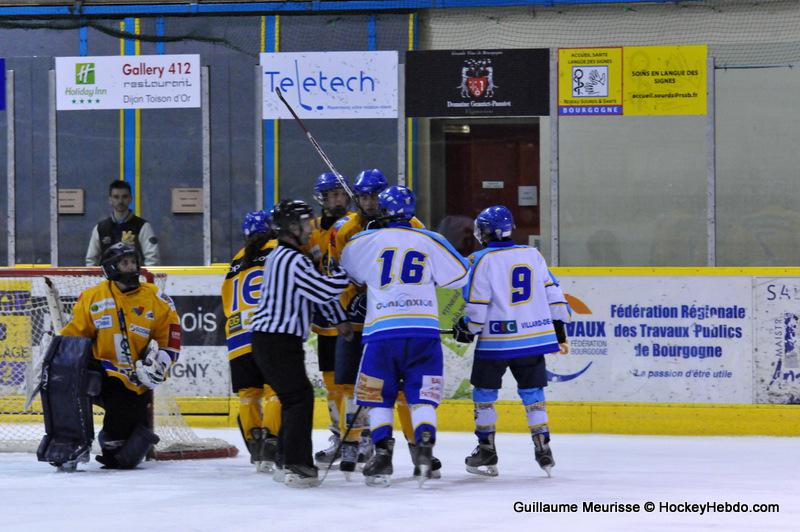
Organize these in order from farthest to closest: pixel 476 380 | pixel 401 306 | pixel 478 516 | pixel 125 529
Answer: pixel 476 380
pixel 401 306
pixel 478 516
pixel 125 529

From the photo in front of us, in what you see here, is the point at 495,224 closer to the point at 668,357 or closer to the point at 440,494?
the point at 440,494

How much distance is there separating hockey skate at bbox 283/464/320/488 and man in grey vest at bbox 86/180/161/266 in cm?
427

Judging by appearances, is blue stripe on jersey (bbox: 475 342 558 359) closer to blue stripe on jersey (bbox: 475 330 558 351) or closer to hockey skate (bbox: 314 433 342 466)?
blue stripe on jersey (bbox: 475 330 558 351)

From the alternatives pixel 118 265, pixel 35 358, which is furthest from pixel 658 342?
pixel 35 358

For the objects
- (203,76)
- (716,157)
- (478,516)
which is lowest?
(478,516)

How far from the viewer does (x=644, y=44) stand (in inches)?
413

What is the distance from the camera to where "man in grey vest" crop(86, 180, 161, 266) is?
10125 mm

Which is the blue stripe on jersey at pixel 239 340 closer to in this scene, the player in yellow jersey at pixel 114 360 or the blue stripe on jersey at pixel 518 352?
the player in yellow jersey at pixel 114 360

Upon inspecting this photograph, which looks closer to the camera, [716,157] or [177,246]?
[716,157]

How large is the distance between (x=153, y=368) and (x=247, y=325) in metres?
0.52

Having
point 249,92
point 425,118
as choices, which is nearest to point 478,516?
Result: point 425,118

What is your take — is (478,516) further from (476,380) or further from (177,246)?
(177,246)

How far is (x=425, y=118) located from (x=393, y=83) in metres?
0.36

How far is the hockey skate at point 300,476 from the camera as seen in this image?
240 inches
